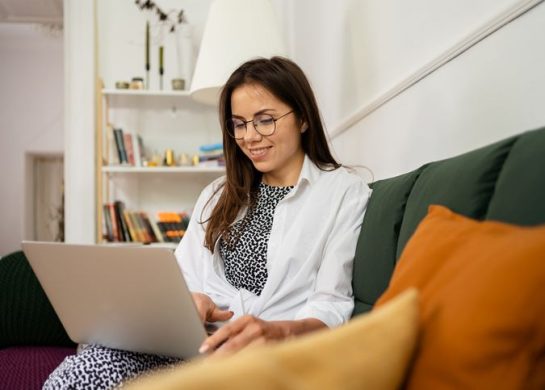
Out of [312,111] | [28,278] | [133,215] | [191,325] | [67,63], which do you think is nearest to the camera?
[191,325]

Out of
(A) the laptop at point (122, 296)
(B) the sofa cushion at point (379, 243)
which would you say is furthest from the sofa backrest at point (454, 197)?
(A) the laptop at point (122, 296)

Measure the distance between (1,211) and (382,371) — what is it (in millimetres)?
7319

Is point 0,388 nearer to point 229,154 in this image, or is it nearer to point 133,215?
point 229,154

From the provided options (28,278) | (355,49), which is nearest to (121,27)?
(355,49)

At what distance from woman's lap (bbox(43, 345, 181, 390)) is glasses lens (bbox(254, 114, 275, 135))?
0.64 metres

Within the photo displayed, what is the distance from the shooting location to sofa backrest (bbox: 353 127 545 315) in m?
0.68

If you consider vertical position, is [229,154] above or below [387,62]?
below

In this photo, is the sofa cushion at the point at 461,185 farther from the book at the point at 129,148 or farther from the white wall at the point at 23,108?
the white wall at the point at 23,108

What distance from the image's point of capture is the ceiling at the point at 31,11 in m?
5.13

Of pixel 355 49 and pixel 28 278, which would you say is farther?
pixel 355 49

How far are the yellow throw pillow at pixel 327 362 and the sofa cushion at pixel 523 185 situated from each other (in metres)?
0.23

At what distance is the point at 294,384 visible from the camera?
39 centimetres

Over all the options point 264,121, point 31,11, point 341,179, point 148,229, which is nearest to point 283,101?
point 264,121

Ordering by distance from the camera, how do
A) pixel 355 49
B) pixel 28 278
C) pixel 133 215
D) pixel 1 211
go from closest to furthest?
pixel 28 278 → pixel 355 49 → pixel 133 215 → pixel 1 211
